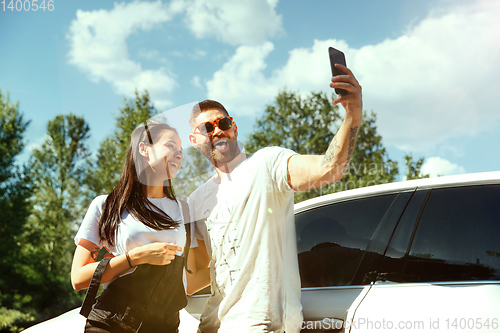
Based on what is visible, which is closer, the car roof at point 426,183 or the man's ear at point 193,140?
the car roof at point 426,183

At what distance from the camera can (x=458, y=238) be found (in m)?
1.71

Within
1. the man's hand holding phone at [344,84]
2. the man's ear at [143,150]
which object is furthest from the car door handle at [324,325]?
the man's ear at [143,150]

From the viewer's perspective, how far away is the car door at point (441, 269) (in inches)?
59.9

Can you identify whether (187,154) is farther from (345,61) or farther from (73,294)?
(73,294)

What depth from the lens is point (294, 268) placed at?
173 centimetres

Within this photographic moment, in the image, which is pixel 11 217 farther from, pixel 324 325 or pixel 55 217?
pixel 324 325

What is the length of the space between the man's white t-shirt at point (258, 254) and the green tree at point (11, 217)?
72.1 ft

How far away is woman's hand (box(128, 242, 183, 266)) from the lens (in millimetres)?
1632

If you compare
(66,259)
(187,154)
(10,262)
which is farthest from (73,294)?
(187,154)

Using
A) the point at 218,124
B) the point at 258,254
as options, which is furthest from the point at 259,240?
the point at 218,124

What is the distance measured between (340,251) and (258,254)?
0.58 metres

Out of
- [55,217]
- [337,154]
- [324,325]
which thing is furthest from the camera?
[55,217]

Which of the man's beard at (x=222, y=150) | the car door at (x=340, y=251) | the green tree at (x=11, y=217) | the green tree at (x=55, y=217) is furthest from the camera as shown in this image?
the green tree at (x=55, y=217)

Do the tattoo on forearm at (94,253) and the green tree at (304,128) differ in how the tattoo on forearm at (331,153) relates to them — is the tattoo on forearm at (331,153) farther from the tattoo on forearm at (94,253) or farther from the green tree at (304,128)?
the green tree at (304,128)
